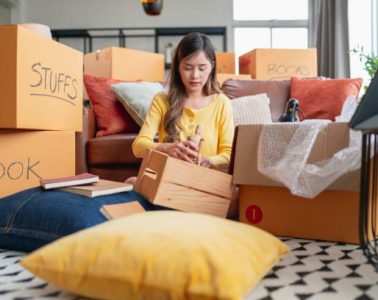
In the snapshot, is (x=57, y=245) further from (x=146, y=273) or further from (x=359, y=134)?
(x=359, y=134)

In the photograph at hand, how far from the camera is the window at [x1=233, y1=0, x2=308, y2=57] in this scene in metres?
5.68

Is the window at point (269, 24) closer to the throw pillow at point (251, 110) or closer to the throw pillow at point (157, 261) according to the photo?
the throw pillow at point (251, 110)

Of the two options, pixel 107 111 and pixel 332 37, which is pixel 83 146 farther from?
pixel 332 37

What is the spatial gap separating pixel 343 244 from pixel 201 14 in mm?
4888

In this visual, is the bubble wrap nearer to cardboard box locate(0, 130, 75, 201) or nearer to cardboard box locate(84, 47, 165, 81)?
cardboard box locate(0, 130, 75, 201)

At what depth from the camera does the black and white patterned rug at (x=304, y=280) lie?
846mm

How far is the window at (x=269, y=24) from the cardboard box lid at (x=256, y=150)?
4.52 metres

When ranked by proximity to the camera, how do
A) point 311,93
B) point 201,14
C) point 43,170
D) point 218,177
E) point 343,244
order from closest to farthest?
point 343,244 < point 218,177 < point 43,170 < point 311,93 < point 201,14

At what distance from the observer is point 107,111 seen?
226 centimetres

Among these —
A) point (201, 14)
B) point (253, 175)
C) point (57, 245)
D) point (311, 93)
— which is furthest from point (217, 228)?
point (201, 14)

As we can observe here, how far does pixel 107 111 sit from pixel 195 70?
73cm

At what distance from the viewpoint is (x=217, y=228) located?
87 cm

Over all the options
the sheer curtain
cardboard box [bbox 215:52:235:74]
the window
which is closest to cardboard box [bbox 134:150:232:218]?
cardboard box [bbox 215:52:235:74]

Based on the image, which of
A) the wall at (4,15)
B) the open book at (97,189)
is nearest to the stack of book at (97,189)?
the open book at (97,189)
